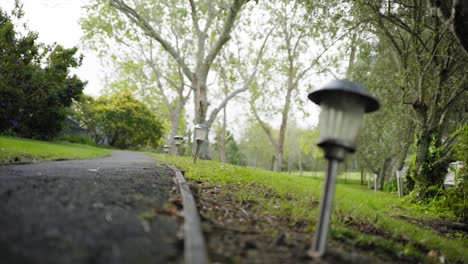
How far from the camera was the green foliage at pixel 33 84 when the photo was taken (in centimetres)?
859

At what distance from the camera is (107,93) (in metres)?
29.2

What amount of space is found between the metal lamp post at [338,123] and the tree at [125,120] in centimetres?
2851

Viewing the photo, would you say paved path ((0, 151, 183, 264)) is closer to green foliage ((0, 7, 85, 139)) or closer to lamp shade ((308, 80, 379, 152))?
lamp shade ((308, 80, 379, 152))

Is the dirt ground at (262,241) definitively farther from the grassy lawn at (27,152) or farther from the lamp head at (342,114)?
the grassy lawn at (27,152)

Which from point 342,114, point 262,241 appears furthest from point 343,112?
point 262,241

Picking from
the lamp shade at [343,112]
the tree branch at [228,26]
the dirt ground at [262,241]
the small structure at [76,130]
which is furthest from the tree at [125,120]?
the lamp shade at [343,112]

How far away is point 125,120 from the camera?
93.3 feet

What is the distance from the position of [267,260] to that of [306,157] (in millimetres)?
50669

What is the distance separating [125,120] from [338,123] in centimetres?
2934

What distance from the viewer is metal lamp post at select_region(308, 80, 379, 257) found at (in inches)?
74.5

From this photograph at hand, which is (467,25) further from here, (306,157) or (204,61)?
(306,157)

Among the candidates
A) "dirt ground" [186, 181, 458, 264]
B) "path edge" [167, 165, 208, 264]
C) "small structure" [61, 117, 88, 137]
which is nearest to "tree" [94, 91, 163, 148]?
"small structure" [61, 117, 88, 137]

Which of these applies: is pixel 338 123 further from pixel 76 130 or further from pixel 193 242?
pixel 76 130

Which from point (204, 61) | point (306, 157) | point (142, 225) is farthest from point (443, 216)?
point (306, 157)
